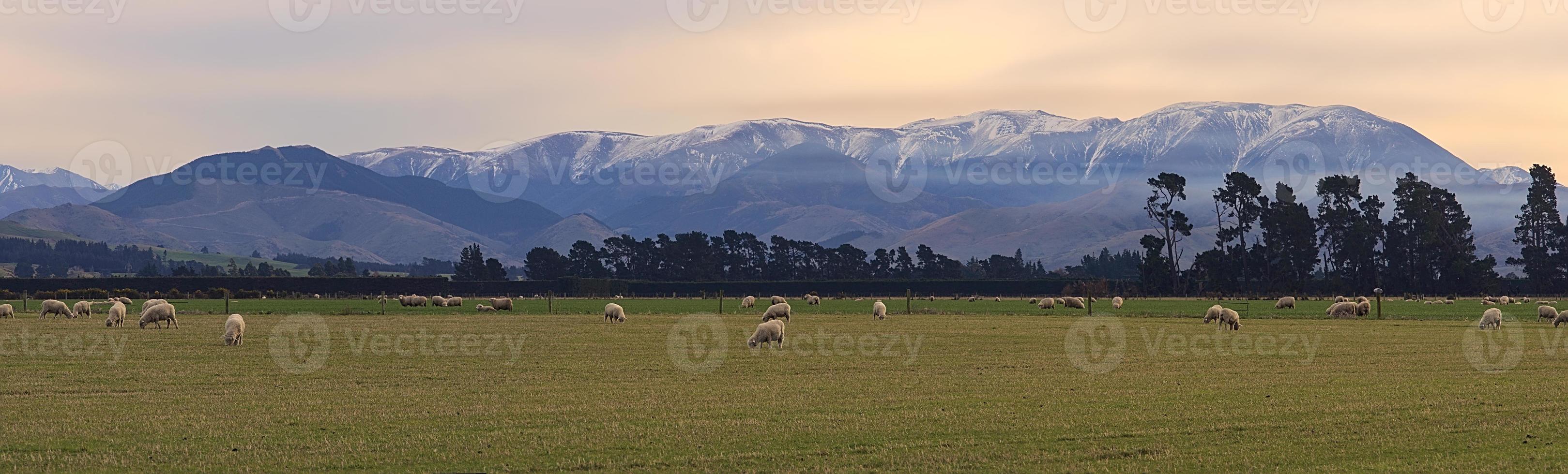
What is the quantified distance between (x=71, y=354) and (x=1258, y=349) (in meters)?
27.5

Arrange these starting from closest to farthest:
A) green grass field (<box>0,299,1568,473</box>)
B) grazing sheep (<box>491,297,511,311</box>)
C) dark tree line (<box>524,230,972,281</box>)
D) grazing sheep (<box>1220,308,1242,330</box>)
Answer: green grass field (<box>0,299,1568,473</box>) → grazing sheep (<box>1220,308,1242,330</box>) → grazing sheep (<box>491,297,511,311</box>) → dark tree line (<box>524,230,972,281</box>)

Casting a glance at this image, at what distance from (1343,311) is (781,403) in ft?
150

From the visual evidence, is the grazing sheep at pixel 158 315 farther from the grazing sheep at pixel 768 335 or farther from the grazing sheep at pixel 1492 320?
the grazing sheep at pixel 1492 320

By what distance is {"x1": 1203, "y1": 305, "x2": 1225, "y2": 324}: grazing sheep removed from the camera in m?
46.3

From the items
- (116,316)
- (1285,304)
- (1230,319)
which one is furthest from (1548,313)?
(116,316)

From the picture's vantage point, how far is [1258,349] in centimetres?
3189

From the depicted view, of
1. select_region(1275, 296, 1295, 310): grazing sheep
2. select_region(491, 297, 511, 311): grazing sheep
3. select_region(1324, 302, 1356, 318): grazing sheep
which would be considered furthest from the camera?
select_region(1275, 296, 1295, 310): grazing sheep

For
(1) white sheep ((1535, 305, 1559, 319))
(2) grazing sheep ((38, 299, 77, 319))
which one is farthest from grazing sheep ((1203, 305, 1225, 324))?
(2) grazing sheep ((38, 299, 77, 319))

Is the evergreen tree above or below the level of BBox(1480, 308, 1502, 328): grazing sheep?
above

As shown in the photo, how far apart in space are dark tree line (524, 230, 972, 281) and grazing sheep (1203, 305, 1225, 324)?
383 feet

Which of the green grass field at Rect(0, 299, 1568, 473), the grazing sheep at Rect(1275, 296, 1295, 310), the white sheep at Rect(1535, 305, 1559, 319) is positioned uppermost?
the grazing sheep at Rect(1275, 296, 1295, 310)

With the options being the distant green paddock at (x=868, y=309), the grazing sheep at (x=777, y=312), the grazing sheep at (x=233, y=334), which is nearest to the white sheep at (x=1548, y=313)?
the distant green paddock at (x=868, y=309)

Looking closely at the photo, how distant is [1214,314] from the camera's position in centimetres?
4822

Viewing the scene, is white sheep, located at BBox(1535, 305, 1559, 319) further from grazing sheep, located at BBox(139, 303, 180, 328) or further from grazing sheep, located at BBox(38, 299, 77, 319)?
grazing sheep, located at BBox(38, 299, 77, 319)
